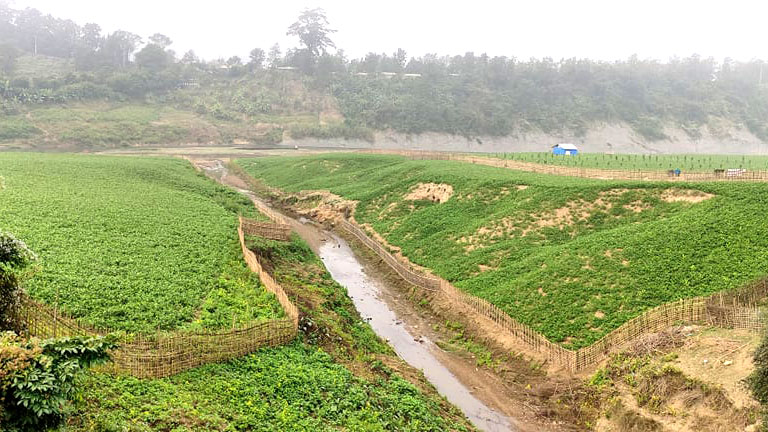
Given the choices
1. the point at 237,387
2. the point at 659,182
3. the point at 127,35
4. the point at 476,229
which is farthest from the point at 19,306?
the point at 127,35

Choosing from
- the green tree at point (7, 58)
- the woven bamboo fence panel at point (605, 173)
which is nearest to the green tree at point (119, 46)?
the green tree at point (7, 58)

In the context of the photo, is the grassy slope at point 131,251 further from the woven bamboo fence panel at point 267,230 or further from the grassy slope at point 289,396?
the grassy slope at point 289,396

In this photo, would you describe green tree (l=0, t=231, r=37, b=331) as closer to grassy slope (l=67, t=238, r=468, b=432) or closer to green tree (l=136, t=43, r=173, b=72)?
grassy slope (l=67, t=238, r=468, b=432)

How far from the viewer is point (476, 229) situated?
43188 mm

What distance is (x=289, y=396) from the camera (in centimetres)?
1997

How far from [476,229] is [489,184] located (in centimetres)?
862

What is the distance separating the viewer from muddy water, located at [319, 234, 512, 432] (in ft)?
81.4

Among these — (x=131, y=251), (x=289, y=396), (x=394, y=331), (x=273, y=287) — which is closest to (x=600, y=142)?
(x=394, y=331)

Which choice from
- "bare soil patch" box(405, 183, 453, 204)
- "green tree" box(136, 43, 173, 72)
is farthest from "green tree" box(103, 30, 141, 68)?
"bare soil patch" box(405, 183, 453, 204)

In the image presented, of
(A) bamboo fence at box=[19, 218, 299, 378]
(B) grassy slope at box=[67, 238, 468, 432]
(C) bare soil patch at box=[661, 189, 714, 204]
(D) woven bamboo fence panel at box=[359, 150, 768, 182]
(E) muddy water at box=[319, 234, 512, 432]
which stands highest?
(D) woven bamboo fence panel at box=[359, 150, 768, 182]

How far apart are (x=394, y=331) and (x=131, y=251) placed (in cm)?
1499

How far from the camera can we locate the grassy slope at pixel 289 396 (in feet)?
54.6

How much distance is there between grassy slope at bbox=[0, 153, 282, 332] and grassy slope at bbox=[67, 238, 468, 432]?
2.99m

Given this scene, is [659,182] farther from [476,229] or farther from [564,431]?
[564,431]
